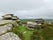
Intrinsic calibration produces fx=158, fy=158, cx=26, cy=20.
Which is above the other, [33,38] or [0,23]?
[0,23]

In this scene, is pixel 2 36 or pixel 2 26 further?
pixel 2 26

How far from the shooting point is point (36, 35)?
11.3m

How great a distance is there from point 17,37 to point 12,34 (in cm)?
41

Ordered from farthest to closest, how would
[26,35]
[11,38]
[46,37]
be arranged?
1. [26,35]
2. [46,37]
3. [11,38]

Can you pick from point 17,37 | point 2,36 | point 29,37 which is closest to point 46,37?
point 29,37

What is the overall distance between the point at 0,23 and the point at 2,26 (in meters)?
0.62

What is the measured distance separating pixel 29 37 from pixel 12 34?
5.13 ft

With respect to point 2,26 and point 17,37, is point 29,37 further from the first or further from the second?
point 2,26

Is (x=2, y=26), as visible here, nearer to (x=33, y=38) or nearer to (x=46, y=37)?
(x=33, y=38)

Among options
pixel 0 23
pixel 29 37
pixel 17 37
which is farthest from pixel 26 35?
pixel 0 23

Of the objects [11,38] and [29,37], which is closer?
[11,38]

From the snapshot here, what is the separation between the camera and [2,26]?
12.3 metres

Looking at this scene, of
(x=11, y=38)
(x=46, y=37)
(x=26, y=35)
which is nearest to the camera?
(x=11, y=38)

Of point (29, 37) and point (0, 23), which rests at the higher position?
point (0, 23)
